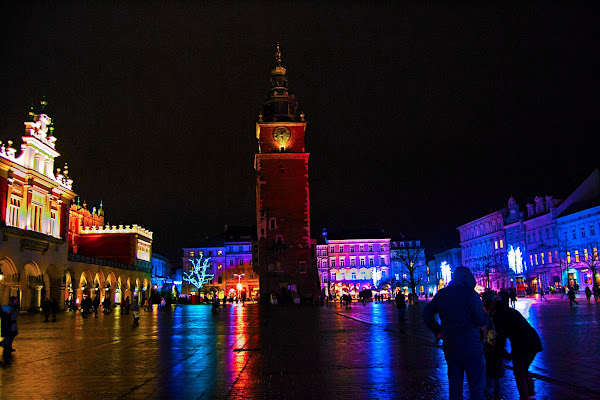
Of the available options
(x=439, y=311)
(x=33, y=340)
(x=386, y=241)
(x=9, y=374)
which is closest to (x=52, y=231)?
(x=33, y=340)

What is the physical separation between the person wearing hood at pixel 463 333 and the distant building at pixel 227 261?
4211 inches

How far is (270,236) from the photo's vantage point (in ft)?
240

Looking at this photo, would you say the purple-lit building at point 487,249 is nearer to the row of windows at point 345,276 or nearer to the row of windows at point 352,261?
the row of windows at point 352,261

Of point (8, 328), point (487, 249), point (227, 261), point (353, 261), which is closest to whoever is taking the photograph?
point (8, 328)

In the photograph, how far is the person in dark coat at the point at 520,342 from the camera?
Answer: 24.4 feet

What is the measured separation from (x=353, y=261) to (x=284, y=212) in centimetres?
4517

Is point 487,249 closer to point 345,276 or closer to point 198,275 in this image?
point 345,276

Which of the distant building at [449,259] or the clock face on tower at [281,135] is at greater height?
the clock face on tower at [281,135]

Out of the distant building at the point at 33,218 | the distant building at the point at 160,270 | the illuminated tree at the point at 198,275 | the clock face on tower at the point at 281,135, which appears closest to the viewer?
the distant building at the point at 33,218

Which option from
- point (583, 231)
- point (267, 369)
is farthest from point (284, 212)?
point (267, 369)

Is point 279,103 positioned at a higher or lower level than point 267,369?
higher

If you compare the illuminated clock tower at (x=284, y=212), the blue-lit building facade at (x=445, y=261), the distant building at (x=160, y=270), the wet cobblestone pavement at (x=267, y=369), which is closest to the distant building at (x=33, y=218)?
the illuminated clock tower at (x=284, y=212)

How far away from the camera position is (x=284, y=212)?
243ft

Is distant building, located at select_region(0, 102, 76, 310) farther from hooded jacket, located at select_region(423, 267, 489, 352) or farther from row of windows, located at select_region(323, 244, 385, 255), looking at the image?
row of windows, located at select_region(323, 244, 385, 255)
